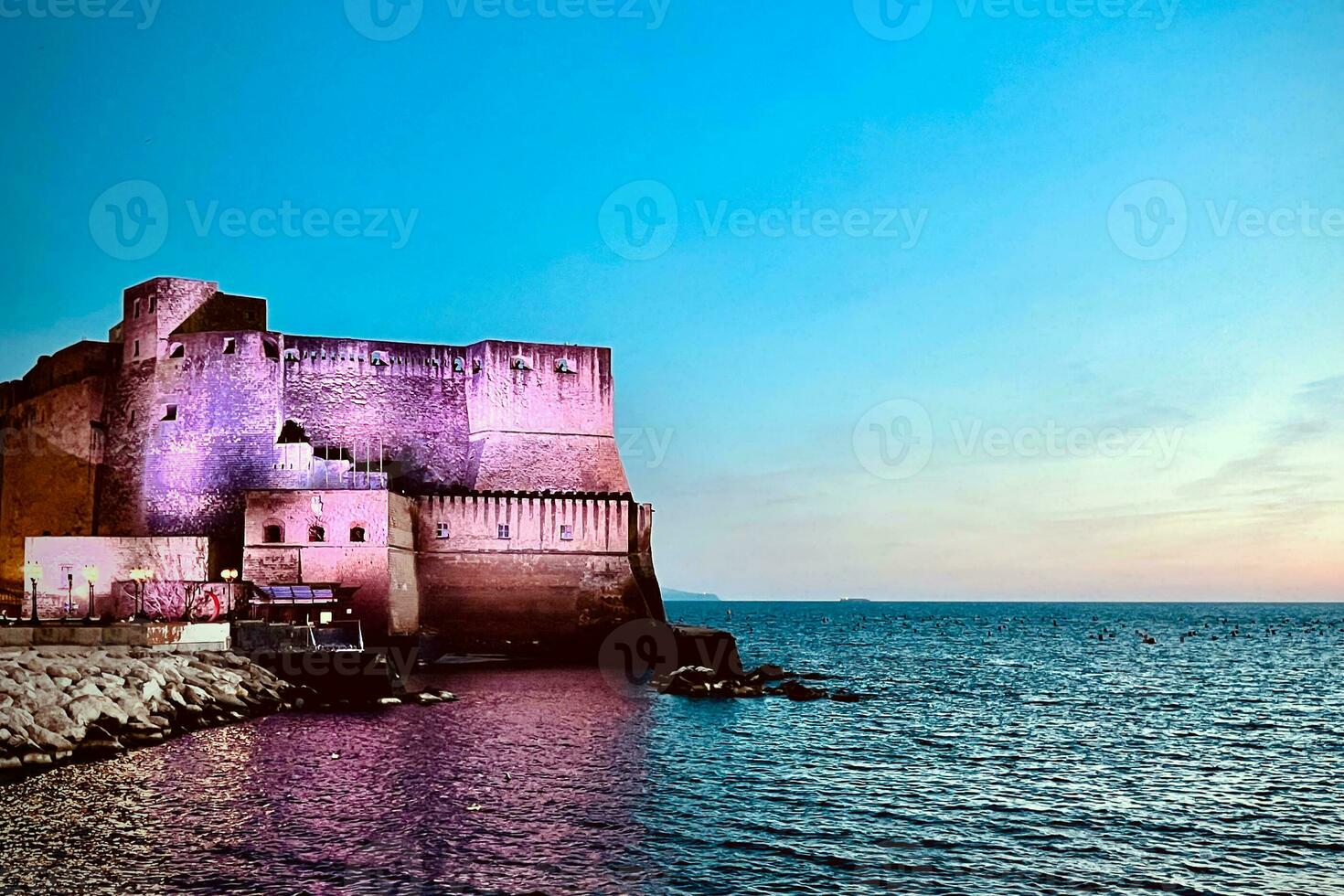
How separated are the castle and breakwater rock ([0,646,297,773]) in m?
7.95

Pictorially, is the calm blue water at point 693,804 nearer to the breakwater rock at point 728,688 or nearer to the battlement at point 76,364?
the breakwater rock at point 728,688

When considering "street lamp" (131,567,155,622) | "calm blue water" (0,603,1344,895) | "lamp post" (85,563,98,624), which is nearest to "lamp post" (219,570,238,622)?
"street lamp" (131,567,155,622)

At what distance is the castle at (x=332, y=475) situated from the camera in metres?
38.8

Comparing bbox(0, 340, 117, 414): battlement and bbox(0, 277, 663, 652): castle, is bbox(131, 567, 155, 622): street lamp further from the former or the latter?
bbox(0, 340, 117, 414): battlement

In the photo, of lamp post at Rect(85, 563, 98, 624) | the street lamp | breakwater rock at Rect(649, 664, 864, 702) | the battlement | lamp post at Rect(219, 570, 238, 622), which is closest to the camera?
lamp post at Rect(85, 563, 98, 624)

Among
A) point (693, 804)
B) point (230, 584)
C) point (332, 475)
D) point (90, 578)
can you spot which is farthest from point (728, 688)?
point (90, 578)

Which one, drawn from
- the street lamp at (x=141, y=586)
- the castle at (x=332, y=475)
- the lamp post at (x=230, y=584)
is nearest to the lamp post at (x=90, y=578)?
the street lamp at (x=141, y=586)

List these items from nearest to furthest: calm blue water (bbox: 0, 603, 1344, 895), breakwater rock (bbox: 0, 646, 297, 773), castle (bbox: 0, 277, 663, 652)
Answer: calm blue water (bbox: 0, 603, 1344, 895) → breakwater rock (bbox: 0, 646, 297, 773) → castle (bbox: 0, 277, 663, 652)

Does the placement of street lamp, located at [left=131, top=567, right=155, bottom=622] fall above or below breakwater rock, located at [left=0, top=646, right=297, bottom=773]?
above

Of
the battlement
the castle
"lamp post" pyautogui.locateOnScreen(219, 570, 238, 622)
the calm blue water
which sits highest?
the battlement

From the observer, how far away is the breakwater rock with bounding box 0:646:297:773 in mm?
22562

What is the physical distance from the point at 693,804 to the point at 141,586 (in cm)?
2404

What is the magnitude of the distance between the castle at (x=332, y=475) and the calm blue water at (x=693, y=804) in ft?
24.2

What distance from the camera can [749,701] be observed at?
36844 mm
